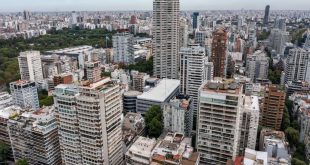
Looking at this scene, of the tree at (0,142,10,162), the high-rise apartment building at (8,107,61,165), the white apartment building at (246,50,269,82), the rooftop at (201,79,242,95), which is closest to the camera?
the rooftop at (201,79,242,95)

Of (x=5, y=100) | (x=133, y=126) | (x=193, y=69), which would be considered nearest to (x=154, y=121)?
(x=133, y=126)

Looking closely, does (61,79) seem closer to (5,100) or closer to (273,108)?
(5,100)

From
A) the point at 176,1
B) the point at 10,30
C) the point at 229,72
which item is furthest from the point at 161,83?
the point at 10,30

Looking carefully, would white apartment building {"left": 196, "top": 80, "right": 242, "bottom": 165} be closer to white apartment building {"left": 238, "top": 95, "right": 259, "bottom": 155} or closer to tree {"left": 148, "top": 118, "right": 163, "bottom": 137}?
white apartment building {"left": 238, "top": 95, "right": 259, "bottom": 155}

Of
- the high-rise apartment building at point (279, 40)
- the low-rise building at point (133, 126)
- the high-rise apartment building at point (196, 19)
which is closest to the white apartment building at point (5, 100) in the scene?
the low-rise building at point (133, 126)

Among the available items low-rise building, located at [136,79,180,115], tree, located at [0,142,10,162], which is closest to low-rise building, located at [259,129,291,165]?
low-rise building, located at [136,79,180,115]
